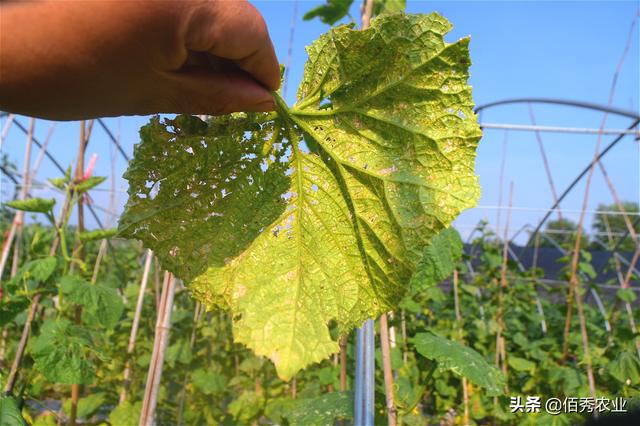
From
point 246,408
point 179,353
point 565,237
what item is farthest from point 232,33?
point 565,237

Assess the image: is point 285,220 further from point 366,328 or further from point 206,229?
point 366,328

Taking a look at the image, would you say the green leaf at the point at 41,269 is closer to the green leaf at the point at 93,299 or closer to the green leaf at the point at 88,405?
the green leaf at the point at 93,299

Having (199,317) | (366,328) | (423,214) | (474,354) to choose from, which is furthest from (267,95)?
(199,317)

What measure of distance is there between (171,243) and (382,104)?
35cm

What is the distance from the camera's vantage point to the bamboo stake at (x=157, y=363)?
1.38m

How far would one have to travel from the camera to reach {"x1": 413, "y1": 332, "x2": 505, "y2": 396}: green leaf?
61.4 inches

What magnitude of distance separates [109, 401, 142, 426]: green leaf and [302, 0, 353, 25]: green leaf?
177 cm

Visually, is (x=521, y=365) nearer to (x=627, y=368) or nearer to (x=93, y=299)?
(x=627, y=368)

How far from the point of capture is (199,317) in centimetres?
298

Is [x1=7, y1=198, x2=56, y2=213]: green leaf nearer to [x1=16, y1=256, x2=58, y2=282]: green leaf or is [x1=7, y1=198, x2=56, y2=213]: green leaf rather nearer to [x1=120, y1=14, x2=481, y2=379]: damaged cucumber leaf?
[x1=16, y1=256, x2=58, y2=282]: green leaf

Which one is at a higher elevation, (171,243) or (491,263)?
(491,263)

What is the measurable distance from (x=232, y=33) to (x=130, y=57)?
0.10 metres

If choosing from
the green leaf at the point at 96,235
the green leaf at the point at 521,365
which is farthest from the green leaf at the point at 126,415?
the green leaf at the point at 521,365

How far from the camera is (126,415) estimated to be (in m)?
2.32
